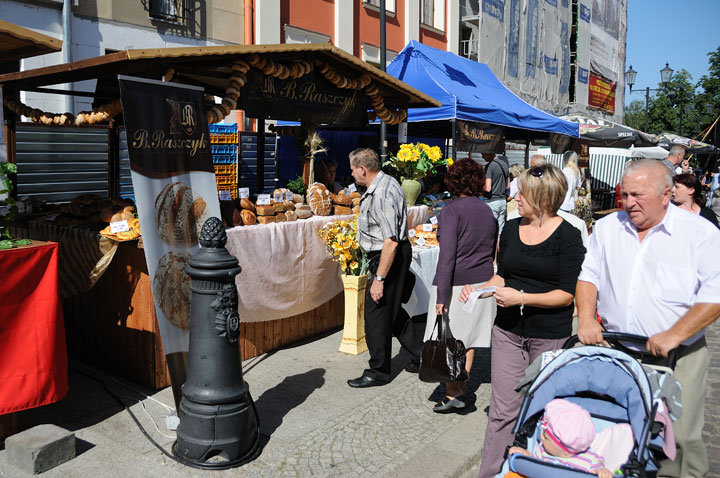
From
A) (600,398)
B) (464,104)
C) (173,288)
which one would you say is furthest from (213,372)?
(464,104)

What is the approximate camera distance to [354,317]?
6223mm

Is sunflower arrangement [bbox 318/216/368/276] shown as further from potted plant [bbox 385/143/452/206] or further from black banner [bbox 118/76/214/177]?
potted plant [bbox 385/143/452/206]

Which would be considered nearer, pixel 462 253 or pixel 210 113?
pixel 462 253

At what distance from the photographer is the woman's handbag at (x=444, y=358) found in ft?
14.6

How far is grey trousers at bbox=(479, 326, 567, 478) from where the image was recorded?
363cm

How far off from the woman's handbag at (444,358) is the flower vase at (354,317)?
176cm

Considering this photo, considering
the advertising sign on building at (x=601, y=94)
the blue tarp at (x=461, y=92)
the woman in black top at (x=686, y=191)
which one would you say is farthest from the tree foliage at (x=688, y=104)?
the woman in black top at (x=686, y=191)

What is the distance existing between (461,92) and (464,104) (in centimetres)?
87

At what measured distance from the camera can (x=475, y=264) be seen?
15.4 feet

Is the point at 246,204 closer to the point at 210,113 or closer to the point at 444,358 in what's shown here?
the point at 210,113

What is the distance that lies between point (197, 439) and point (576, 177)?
368 inches

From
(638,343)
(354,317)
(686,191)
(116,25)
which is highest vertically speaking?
(116,25)

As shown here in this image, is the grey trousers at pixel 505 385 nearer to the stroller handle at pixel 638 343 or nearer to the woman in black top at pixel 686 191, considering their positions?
the stroller handle at pixel 638 343

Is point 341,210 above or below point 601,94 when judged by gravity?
below
